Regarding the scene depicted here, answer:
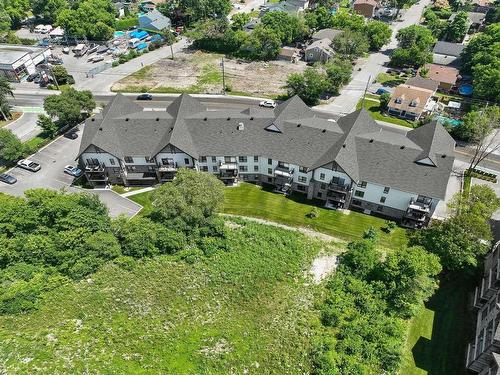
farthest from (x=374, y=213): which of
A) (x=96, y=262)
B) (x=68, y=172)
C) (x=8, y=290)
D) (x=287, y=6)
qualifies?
(x=287, y=6)

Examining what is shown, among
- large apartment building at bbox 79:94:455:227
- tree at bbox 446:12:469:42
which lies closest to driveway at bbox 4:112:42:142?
large apartment building at bbox 79:94:455:227

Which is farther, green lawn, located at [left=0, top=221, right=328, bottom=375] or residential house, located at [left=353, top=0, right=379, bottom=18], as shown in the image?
residential house, located at [left=353, top=0, right=379, bottom=18]

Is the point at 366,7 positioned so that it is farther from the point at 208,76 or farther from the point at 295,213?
the point at 295,213

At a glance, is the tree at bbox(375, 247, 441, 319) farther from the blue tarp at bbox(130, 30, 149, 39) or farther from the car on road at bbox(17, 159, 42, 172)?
the blue tarp at bbox(130, 30, 149, 39)

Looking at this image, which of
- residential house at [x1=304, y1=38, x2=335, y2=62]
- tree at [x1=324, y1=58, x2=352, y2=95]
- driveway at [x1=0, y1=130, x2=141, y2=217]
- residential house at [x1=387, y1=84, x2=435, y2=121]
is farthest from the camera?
residential house at [x1=304, y1=38, x2=335, y2=62]

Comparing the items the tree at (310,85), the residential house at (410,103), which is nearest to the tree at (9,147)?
the tree at (310,85)

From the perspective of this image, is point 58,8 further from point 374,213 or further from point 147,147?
point 374,213

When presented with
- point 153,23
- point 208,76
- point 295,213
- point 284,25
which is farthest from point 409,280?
point 153,23
